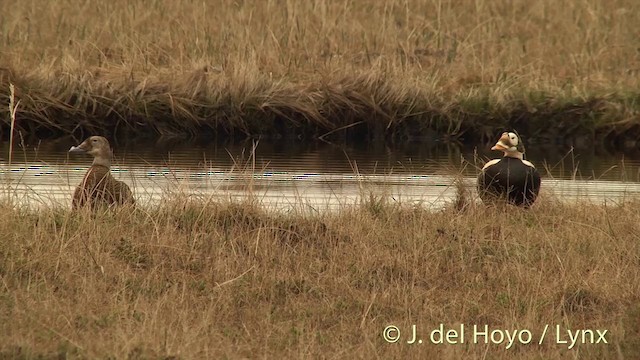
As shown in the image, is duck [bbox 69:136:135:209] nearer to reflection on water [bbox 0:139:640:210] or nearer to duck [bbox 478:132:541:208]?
reflection on water [bbox 0:139:640:210]

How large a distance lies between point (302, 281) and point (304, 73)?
769 centimetres

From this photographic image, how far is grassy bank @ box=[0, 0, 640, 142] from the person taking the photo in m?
12.8

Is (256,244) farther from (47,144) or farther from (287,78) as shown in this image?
(287,78)

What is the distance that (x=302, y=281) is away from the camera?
600 centimetres

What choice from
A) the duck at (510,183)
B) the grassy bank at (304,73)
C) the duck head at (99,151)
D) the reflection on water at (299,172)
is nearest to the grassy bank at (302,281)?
the duck at (510,183)

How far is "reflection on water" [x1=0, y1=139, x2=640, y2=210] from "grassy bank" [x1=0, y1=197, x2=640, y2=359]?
2.01ft

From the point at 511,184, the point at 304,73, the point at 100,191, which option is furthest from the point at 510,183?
the point at 304,73

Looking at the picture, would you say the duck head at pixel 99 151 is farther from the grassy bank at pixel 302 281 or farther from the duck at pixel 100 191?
the grassy bank at pixel 302 281

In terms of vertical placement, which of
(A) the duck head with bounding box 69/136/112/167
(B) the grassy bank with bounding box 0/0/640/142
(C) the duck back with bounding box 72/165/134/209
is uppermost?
(A) the duck head with bounding box 69/136/112/167

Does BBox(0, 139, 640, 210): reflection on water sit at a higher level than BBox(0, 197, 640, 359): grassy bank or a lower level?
lower

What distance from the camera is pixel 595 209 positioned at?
7926 mm

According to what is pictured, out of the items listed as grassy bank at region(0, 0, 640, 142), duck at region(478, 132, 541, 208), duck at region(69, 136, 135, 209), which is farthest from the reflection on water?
grassy bank at region(0, 0, 640, 142)

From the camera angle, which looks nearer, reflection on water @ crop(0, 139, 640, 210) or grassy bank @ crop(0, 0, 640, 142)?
reflection on water @ crop(0, 139, 640, 210)

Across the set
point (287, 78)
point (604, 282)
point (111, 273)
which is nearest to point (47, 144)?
point (287, 78)
